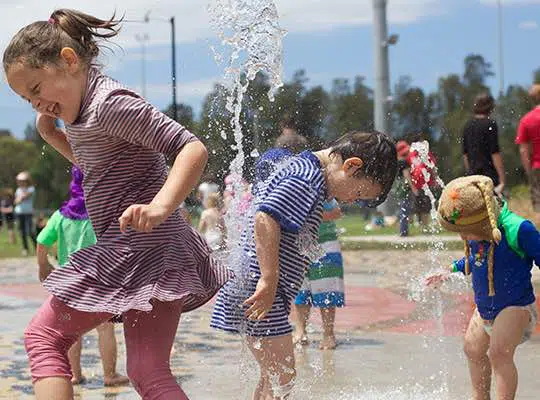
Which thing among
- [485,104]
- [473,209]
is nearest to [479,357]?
[473,209]

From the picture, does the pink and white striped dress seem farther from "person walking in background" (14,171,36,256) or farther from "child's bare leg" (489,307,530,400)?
"person walking in background" (14,171,36,256)

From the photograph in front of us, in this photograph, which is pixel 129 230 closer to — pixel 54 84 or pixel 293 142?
pixel 54 84

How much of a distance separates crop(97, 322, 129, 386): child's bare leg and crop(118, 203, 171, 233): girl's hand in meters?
2.55

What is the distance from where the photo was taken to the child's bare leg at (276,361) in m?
3.53

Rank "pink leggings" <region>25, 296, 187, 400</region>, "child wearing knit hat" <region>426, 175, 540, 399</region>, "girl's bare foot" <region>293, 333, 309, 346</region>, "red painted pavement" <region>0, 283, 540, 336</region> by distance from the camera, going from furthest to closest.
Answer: "red painted pavement" <region>0, 283, 540, 336</region>
"girl's bare foot" <region>293, 333, 309, 346</region>
"child wearing knit hat" <region>426, 175, 540, 399</region>
"pink leggings" <region>25, 296, 187, 400</region>

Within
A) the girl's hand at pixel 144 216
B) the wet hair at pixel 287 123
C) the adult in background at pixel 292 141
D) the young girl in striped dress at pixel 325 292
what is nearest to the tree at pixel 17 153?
the young girl in striped dress at pixel 325 292

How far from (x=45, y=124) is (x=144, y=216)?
86 centimetres

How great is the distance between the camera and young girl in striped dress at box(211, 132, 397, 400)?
3.38 m

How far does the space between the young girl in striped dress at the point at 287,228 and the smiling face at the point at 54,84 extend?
30.1 inches

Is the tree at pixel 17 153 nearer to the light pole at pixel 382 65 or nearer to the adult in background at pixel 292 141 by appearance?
the light pole at pixel 382 65

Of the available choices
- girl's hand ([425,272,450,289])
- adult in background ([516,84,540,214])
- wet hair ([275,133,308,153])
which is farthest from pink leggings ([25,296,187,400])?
adult in background ([516,84,540,214])

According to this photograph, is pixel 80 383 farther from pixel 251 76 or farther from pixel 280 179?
pixel 280 179

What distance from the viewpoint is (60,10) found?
306cm

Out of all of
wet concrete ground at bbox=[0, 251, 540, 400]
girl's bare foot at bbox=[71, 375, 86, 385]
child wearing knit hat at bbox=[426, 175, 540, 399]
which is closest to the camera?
child wearing knit hat at bbox=[426, 175, 540, 399]
